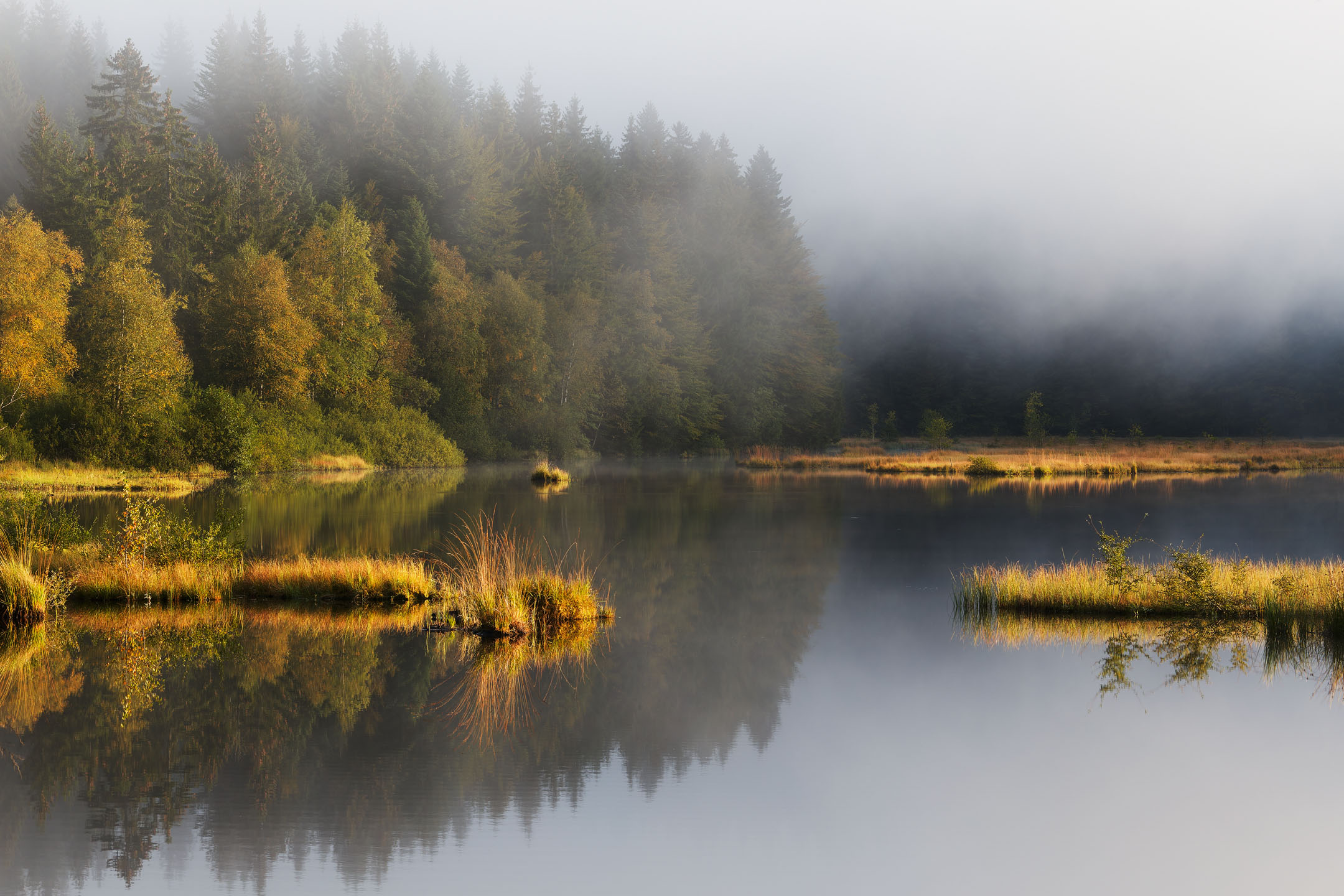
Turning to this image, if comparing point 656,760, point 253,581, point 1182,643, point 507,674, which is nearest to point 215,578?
point 253,581

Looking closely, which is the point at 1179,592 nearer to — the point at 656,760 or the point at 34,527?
the point at 656,760

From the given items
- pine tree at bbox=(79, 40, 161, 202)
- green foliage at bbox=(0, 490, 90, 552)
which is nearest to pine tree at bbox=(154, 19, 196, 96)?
pine tree at bbox=(79, 40, 161, 202)

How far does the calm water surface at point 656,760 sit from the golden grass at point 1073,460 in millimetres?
42872

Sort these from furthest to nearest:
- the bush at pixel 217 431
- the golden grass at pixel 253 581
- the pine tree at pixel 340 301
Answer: the pine tree at pixel 340 301
the bush at pixel 217 431
the golden grass at pixel 253 581

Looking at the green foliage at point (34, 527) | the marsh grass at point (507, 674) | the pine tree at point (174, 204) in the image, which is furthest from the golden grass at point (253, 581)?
the pine tree at point (174, 204)

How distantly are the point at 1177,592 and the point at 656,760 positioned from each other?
988 centimetres

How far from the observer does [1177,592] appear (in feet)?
52.6

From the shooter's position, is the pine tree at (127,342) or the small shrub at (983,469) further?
the small shrub at (983,469)

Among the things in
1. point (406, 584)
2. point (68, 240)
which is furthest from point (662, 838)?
point (68, 240)

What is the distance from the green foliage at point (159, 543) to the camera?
1670cm

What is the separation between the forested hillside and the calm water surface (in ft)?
119

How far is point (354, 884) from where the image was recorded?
708 cm

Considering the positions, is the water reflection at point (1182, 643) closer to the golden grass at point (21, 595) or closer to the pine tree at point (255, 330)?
the golden grass at point (21, 595)

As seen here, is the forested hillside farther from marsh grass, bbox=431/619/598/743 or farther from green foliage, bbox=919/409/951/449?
marsh grass, bbox=431/619/598/743
